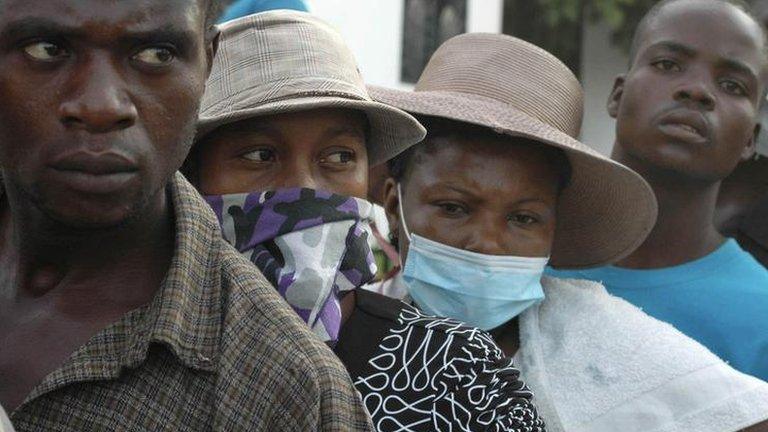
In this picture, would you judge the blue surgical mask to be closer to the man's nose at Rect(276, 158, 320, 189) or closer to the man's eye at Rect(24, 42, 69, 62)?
the man's nose at Rect(276, 158, 320, 189)

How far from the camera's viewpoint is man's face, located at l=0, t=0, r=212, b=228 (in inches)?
84.8

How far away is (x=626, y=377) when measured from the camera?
11.2 ft

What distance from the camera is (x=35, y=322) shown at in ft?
7.52

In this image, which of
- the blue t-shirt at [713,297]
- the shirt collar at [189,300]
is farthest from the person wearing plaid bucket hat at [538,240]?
the shirt collar at [189,300]

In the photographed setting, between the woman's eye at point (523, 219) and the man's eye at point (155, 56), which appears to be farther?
the woman's eye at point (523, 219)

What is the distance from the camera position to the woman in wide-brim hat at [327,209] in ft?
8.98

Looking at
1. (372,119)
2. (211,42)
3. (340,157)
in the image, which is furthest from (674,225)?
(211,42)

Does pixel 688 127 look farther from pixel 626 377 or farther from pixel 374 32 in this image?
pixel 374 32

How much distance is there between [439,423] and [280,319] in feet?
2.09

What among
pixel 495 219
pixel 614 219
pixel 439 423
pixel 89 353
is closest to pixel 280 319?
pixel 89 353

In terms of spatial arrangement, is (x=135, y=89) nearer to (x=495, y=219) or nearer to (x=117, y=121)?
(x=117, y=121)

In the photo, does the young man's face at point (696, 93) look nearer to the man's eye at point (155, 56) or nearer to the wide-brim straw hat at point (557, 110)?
the wide-brim straw hat at point (557, 110)

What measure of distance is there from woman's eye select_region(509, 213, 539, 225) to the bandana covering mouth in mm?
780

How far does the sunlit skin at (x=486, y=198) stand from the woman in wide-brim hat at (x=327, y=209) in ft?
1.47
